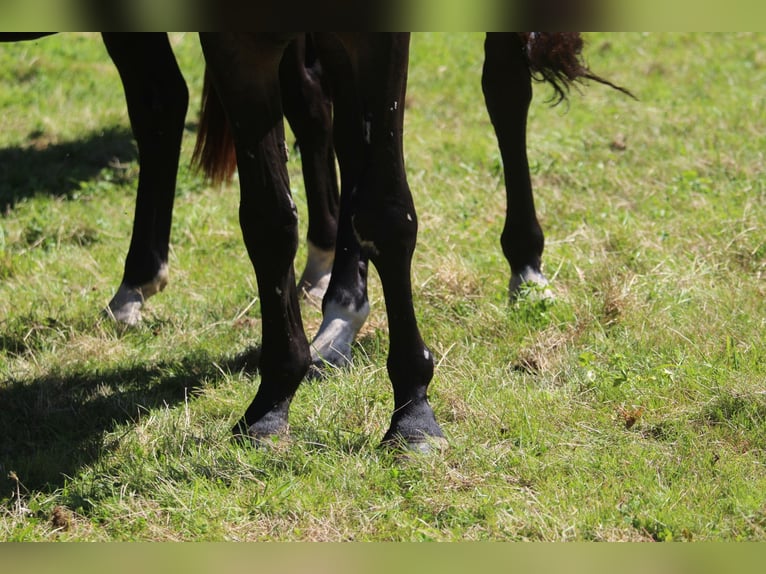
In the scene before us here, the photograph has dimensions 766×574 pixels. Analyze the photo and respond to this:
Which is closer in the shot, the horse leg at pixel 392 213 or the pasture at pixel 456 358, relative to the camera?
the pasture at pixel 456 358

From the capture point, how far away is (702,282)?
418 cm

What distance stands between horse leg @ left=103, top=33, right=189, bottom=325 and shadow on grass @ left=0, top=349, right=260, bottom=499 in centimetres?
63

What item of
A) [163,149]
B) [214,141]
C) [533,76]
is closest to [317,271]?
[214,141]

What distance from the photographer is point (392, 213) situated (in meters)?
3.02

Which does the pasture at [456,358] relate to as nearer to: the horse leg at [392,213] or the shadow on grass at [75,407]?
the shadow on grass at [75,407]

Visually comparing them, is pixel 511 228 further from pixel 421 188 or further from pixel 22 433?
pixel 22 433

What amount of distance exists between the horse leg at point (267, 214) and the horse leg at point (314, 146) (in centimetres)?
122

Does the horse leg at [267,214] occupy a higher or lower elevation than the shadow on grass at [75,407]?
higher

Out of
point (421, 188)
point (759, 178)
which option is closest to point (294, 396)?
point (421, 188)

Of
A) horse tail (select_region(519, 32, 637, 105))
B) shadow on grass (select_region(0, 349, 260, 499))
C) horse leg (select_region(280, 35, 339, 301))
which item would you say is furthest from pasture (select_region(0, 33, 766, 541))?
A: horse tail (select_region(519, 32, 637, 105))

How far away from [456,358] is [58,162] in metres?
3.84

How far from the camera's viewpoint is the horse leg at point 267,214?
2.98m

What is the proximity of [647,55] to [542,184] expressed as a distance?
305 centimetres

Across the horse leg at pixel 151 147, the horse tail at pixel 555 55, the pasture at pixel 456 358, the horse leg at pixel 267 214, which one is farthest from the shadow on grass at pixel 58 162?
the horse leg at pixel 267 214
